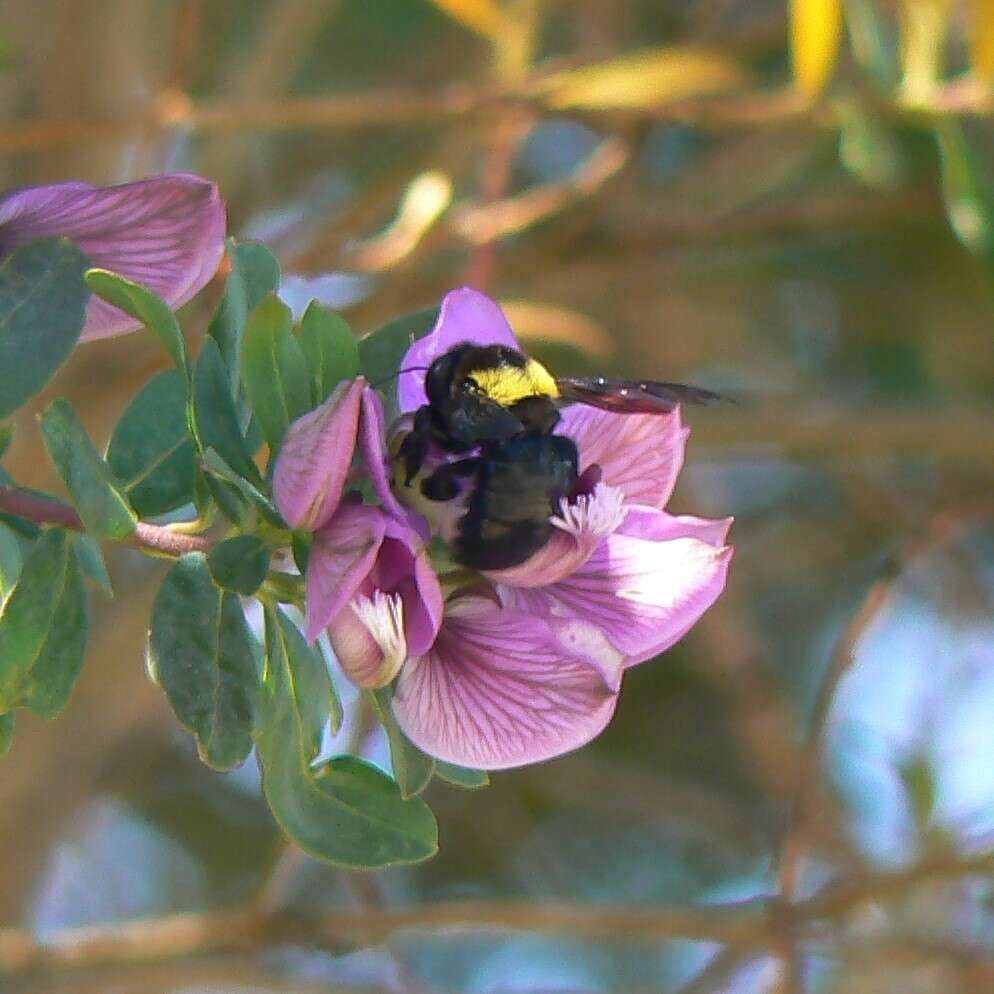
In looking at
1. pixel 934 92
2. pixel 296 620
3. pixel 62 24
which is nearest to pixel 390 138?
pixel 62 24

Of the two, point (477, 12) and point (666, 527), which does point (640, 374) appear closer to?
point (477, 12)

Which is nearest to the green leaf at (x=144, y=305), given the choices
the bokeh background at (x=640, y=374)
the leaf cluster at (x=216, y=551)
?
the leaf cluster at (x=216, y=551)

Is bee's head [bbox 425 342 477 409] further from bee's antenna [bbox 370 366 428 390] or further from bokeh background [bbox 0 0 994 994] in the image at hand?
bokeh background [bbox 0 0 994 994]

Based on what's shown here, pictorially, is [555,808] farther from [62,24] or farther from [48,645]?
[48,645]

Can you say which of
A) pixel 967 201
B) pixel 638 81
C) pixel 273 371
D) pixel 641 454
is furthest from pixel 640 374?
pixel 273 371

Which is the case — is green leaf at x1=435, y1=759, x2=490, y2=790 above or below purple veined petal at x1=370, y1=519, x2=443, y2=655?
below

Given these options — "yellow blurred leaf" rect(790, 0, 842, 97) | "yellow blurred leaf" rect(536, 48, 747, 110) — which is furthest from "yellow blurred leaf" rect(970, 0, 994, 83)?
"yellow blurred leaf" rect(536, 48, 747, 110)

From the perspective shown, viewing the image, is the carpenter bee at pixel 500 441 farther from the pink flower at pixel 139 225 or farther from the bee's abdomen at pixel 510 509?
the pink flower at pixel 139 225
